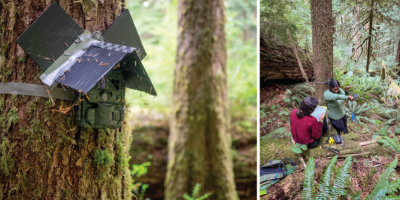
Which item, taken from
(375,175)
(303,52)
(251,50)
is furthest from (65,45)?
(251,50)

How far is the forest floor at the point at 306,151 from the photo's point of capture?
1693 millimetres

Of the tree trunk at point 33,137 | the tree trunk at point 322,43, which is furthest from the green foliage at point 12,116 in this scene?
the tree trunk at point 322,43

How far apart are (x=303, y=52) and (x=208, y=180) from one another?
7.73ft

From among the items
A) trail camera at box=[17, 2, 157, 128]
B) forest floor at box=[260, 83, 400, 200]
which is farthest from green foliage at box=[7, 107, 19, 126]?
forest floor at box=[260, 83, 400, 200]

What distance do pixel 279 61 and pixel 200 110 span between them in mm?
1824

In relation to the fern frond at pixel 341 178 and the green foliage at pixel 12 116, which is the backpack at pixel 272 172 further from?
the green foliage at pixel 12 116

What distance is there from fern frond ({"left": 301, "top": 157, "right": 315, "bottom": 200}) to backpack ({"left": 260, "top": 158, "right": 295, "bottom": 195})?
0.13m

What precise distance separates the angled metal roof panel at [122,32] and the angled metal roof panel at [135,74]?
7.6 inches

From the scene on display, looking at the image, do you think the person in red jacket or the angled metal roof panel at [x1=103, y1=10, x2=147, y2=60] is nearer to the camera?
the angled metal roof panel at [x1=103, y1=10, x2=147, y2=60]

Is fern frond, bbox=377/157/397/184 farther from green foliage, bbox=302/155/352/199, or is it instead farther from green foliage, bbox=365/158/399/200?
green foliage, bbox=302/155/352/199

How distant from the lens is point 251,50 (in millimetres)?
4953

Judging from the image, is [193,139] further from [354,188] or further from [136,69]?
[136,69]

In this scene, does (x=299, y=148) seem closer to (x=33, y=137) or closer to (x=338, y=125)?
(x=338, y=125)

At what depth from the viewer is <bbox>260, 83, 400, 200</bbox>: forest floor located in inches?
66.7
